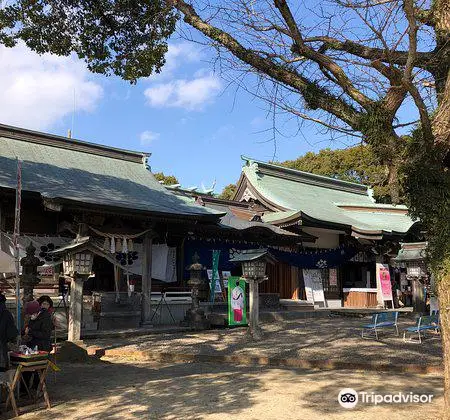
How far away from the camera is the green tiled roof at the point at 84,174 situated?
14562mm

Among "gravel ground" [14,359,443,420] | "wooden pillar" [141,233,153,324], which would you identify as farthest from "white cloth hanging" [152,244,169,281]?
"gravel ground" [14,359,443,420]

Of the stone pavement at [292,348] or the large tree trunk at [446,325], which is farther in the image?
the stone pavement at [292,348]

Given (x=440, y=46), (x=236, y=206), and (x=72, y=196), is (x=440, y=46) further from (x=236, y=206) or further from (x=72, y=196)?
(x=236, y=206)

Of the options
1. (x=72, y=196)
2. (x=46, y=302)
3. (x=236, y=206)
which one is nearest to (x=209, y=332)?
(x=72, y=196)

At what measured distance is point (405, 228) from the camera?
75.7ft

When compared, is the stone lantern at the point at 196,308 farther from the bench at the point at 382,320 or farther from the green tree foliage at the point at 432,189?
the green tree foliage at the point at 432,189

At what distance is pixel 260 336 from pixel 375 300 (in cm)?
1199

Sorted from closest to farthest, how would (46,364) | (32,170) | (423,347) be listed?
(46,364) < (423,347) < (32,170)

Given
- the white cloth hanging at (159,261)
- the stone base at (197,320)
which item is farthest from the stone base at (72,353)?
the white cloth hanging at (159,261)

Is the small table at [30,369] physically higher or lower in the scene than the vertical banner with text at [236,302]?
lower

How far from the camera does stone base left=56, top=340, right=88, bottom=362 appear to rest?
1083 centimetres

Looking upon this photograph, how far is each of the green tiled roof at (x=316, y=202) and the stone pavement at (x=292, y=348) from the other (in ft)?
25.6

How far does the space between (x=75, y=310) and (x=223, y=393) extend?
5610mm

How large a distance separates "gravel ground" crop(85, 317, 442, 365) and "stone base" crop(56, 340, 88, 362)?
0.97m
